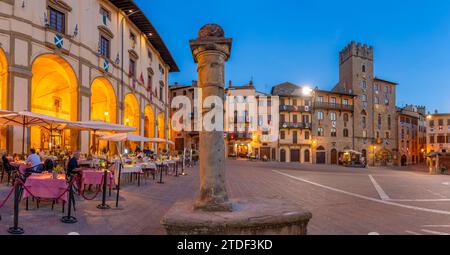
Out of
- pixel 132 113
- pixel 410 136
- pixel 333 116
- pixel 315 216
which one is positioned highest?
pixel 333 116

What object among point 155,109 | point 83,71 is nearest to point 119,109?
point 83,71

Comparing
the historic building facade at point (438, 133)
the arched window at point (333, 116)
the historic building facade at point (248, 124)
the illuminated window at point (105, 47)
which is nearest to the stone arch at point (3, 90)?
the illuminated window at point (105, 47)

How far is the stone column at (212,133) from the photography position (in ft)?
16.3

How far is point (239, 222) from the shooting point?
4.20 m

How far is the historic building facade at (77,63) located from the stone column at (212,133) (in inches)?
532

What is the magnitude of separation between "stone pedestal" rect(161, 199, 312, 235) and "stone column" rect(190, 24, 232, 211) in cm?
28

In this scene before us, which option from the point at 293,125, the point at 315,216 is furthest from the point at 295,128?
the point at 315,216

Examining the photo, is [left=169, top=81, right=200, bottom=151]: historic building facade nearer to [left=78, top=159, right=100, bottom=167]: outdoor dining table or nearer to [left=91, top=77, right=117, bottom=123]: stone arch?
[left=91, top=77, right=117, bottom=123]: stone arch

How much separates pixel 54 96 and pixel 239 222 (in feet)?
89.4

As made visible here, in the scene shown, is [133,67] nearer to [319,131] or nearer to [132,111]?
[132,111]

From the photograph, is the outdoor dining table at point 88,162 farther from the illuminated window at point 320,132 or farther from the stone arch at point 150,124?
the illuminated window at point 320,132

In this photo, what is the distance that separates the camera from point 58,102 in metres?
26.8

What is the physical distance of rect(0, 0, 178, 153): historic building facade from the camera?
14711 mm
